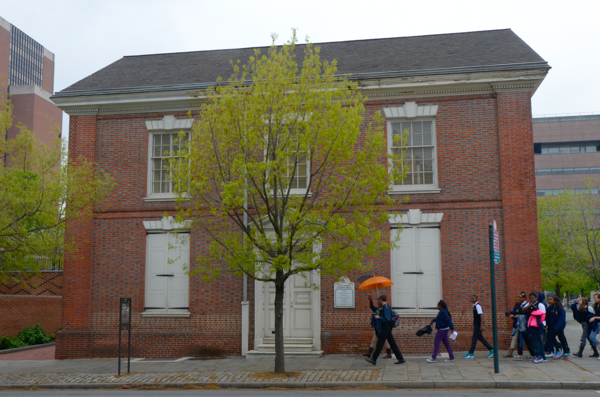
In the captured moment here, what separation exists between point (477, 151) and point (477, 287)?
362cm

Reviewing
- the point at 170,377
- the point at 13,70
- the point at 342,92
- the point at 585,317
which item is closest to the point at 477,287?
the point at 585,317

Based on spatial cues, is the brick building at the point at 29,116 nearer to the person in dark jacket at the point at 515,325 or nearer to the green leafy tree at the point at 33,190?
the green leafy tree at the point at 33,190

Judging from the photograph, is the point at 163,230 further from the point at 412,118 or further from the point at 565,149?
the point at 565,149

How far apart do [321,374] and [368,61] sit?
9.71 m

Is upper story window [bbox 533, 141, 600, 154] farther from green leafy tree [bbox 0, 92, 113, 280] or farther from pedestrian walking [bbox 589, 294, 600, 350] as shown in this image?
green leafy tree [bbox 0, 92, 113, 280]

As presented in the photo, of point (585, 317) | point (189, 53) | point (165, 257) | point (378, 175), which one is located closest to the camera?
point (378, 175)

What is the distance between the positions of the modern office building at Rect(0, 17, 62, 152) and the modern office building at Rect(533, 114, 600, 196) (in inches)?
2590

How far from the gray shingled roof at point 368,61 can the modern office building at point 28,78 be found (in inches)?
2684

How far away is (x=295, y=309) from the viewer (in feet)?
53.6

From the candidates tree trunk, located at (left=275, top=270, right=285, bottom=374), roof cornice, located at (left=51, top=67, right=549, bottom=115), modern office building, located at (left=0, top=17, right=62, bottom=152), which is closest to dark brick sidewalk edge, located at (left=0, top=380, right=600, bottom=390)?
tree trunk, located at (left=275, top=270, right=285, bottom=374)

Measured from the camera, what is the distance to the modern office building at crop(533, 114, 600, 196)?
76.1m

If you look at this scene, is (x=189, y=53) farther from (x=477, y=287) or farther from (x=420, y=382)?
(x=420, y=382)

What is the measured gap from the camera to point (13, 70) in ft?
362

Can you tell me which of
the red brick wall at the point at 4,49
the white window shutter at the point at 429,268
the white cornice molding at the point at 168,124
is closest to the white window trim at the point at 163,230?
the white cornice molding at the point at 168,124
